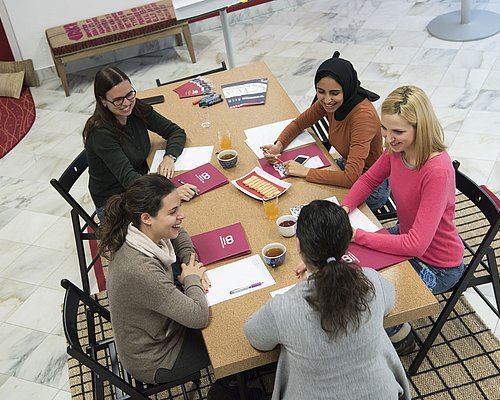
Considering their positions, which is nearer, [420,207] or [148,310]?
[148,310]

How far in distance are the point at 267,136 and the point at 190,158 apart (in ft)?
1.36

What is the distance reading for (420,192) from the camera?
8.55 feet

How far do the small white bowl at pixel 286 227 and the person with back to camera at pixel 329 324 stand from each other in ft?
1.88

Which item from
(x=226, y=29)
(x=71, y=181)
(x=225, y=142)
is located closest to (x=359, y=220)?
(x=225, y=142)

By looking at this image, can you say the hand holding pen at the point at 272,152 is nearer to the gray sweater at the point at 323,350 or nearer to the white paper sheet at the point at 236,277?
the white paper sheet at the point at 236,277

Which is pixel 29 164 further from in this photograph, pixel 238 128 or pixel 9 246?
pixel 238 128

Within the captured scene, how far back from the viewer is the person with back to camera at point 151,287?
2.30 m

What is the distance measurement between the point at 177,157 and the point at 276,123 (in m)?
0.56

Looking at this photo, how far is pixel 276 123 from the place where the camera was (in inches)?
137

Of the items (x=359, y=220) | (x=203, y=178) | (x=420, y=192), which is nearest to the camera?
(x=420, y=192)

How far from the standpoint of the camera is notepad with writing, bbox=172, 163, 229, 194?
10.1ft

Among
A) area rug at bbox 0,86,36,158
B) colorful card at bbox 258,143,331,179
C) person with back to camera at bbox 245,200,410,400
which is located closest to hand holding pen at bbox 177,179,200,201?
colorful card at bbox 258,143,331,179

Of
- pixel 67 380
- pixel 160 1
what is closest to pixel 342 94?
pixel 67 380

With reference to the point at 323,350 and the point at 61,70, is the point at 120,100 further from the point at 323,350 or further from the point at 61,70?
the point at 61,70
